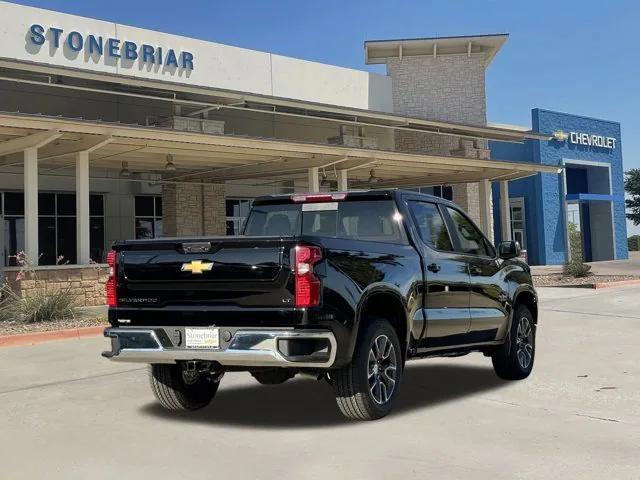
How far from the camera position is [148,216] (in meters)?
27.1

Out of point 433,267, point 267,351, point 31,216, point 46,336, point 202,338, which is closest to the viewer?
point 267,351

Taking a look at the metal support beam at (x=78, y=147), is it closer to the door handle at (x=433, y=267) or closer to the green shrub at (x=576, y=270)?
the door handle at (x=433, y=267)

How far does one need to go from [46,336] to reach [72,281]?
191 inches

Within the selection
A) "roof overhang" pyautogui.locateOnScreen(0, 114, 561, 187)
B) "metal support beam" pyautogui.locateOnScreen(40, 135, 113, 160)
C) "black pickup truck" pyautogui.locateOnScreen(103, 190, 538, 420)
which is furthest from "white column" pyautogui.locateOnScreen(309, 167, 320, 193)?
"black pickup truck" pyautogui.locateOnScreen(103, 190, 538, 420)

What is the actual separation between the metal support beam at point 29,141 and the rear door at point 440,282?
36.8 ft

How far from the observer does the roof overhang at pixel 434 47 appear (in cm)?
3228

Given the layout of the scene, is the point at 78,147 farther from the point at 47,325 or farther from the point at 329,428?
the point at 329,428

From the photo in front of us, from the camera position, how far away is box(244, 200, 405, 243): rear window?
7.02 metres

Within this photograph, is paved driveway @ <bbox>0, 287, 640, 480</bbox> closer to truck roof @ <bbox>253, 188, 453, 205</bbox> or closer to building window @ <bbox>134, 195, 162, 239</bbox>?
truck roof @ <bbox>253, 188, 453, 205</bbox>

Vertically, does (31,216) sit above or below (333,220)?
above

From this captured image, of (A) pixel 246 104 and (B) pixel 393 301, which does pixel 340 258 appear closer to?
(B) pixel 393 301

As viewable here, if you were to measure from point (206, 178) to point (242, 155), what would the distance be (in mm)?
5568

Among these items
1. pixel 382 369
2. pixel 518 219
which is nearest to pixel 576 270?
pixel 518 219

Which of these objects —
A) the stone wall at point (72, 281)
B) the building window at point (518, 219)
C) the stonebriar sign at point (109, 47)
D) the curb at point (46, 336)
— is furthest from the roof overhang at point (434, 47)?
the curb at point (46, 336)
